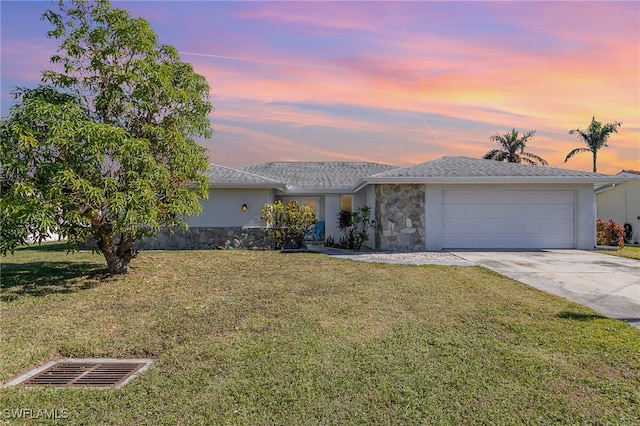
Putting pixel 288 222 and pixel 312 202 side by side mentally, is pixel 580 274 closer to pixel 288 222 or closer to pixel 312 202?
pixel 288 222

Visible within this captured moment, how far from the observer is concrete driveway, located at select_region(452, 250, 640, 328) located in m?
6.41

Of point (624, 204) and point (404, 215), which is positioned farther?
point (624, 204)

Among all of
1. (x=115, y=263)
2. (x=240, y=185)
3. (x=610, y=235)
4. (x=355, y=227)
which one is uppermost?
(x=240, y=185)

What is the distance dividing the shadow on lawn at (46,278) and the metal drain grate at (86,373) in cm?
378

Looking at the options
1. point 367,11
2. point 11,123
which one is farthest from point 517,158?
point 11,123

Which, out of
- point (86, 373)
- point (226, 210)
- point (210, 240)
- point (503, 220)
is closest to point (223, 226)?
point (226, 210)

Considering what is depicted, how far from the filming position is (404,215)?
14094mm

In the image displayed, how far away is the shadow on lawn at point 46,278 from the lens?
7484 mm

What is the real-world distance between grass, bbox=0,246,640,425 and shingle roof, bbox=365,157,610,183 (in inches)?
238

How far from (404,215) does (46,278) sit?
1085 cm

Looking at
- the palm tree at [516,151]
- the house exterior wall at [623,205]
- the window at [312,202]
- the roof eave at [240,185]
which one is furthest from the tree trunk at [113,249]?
the palm tree at [516,151]

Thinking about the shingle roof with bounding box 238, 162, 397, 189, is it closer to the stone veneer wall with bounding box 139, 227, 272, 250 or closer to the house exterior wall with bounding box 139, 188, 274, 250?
the house exterior wall with bounding box 139, 188, 274, 250

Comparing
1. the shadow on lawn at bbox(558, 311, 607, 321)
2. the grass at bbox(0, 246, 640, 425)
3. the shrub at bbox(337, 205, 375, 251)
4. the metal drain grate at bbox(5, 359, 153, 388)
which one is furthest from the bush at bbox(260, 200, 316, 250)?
the metal drain grate at bbox(5, 359, 153, 388)

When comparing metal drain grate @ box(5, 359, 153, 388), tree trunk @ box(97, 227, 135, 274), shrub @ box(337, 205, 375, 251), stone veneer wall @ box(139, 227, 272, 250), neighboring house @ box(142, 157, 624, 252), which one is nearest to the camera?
metal drain grate @ box(5, 359, 153, 388)
